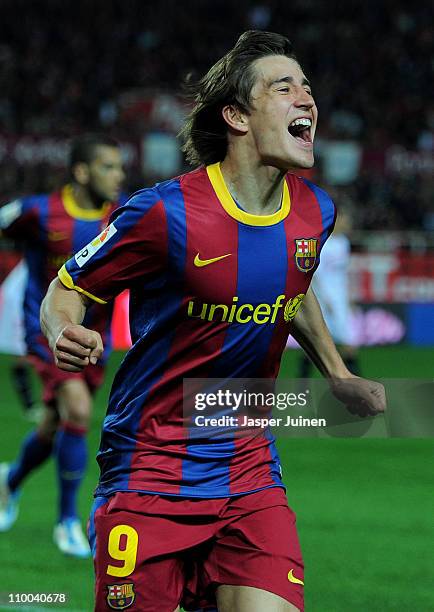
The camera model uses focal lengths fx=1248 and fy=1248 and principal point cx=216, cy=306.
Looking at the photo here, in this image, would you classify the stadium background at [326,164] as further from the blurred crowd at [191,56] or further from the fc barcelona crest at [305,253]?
the fc barcelona crest at [305,253]

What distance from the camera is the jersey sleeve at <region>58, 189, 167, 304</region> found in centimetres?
316

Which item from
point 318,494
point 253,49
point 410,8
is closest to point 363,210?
point 410,8

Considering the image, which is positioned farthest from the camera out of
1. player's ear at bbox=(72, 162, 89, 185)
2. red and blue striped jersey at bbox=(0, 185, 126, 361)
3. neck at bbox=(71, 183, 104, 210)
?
neck at bbox=(71, 183, 104, 210)

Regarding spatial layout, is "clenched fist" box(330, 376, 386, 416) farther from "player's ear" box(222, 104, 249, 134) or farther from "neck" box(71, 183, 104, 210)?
"neck" box(71, 183, 104, 210)

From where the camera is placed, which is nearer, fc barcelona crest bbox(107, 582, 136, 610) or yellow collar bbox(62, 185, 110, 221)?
fc barcelona crest bbox(107, 582, 136, 610)

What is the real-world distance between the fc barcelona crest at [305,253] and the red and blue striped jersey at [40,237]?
342cm

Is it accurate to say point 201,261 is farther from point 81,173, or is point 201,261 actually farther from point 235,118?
point 81,173

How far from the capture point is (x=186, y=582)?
3.27 metres

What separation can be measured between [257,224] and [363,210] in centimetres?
1985

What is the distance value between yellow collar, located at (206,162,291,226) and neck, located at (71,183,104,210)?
372cm

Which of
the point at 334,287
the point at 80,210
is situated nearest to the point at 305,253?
the point at 80,210

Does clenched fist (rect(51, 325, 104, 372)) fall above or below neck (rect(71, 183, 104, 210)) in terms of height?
below

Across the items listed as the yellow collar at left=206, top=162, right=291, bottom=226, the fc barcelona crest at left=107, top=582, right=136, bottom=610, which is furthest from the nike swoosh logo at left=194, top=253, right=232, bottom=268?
the fc barcelona crest at left=107, top=582, right=136, bottom=610

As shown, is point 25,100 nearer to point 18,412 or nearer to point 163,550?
point 18,412
